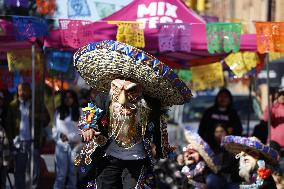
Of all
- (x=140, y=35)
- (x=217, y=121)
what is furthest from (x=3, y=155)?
(x=217, y=121)

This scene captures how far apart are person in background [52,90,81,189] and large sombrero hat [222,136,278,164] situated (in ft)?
12.1

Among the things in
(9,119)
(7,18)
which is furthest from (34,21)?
(9,119)

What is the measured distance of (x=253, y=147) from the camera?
30.2ft

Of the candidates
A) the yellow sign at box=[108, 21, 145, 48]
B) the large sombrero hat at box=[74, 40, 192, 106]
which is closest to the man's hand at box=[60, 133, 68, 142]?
the yellow sign at box=[108, 21, 145, 48]

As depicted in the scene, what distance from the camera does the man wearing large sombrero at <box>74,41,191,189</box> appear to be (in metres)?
7.99

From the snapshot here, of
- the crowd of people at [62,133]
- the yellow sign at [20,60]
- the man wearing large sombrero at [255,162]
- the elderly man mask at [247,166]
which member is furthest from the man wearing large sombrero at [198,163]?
the yellow sign at [20,60]

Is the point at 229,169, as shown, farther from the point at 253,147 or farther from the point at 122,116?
the point at 122,116

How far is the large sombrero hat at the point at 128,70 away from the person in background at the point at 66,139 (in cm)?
433

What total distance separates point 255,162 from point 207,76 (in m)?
5.22

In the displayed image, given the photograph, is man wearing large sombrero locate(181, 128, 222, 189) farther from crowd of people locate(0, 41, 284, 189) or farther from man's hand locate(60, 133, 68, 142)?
man's hand locate(60, 133, 68, 142)

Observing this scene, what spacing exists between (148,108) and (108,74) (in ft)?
1.61

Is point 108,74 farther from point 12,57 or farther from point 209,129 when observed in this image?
point 209,129

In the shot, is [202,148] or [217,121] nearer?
[202,148]

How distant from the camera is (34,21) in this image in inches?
442
